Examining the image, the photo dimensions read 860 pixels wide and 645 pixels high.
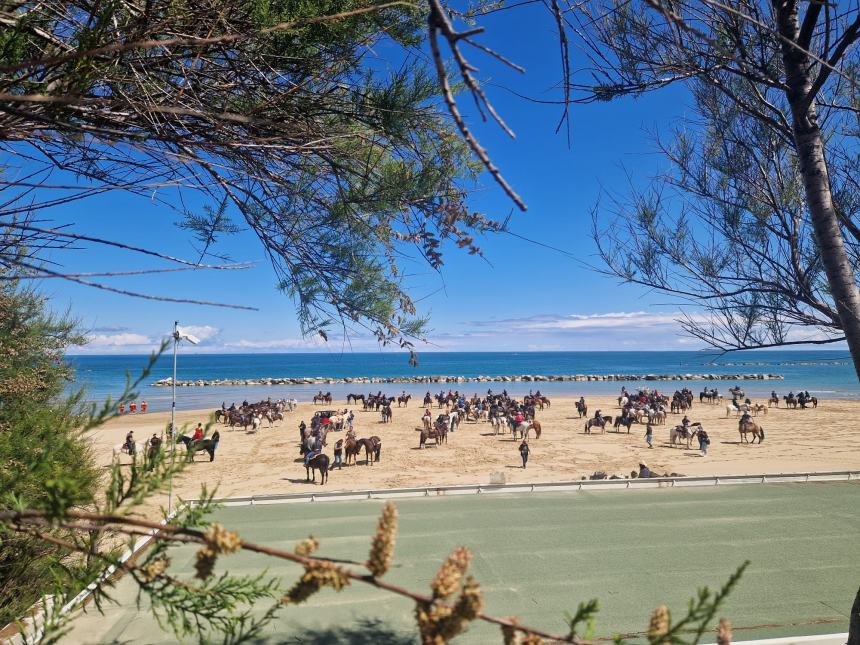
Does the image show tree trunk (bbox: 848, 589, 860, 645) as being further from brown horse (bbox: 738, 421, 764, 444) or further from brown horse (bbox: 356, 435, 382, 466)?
brown horse (bbox: 738, 421, 764, 444)

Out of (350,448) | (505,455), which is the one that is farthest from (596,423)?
(350,448)

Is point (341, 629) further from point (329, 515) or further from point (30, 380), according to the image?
point (30, 380)

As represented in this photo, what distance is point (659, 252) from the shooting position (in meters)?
5.96

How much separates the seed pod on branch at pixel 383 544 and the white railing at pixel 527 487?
29.0 feet

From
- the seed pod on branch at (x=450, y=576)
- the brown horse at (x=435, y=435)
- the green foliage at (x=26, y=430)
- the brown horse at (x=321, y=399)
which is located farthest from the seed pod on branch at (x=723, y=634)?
the brown horse at (x=321, y=399)

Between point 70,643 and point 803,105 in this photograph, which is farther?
point 70,643

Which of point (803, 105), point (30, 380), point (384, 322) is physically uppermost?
point (803, 105)

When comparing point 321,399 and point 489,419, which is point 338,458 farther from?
point 321,399

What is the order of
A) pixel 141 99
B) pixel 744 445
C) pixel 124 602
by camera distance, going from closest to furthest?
pixel 141 99
pixel 124 602
pixel 744 445

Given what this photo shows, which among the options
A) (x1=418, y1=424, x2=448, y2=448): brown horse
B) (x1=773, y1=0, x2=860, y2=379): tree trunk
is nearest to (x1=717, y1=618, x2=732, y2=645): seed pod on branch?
(x1=773, y1=0, x2=860, y2=379): tree trunk

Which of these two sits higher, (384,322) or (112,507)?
(384,322)

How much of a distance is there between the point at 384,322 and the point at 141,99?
1535 millimetres

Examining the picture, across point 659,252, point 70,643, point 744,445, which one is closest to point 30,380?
point 70,643

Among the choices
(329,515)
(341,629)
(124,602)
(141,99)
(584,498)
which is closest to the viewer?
(141,99)
